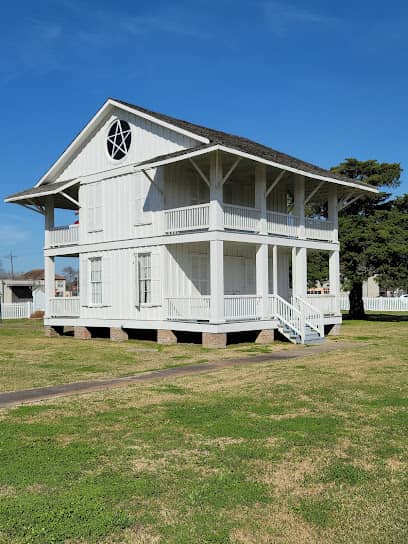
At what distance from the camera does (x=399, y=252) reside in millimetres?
29141

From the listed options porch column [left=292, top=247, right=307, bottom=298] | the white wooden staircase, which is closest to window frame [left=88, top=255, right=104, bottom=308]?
the white wooden staircase

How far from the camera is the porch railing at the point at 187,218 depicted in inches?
762

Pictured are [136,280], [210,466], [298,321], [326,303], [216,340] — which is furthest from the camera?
[326,303]

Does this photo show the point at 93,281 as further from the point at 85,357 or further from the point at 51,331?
the point at 85,357

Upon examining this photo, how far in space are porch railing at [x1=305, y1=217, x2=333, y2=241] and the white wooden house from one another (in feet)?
0.17

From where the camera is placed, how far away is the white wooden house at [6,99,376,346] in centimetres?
1928

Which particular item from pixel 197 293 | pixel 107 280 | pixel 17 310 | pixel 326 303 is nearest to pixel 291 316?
pixel 326 303

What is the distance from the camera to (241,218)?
19.8m

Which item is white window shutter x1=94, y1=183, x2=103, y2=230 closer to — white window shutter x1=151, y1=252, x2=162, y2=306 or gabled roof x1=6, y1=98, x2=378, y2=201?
gabled roof x1=6, y1=98, x2=378, y2=201

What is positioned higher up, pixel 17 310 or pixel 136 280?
pixel 136 280

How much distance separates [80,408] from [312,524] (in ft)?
16.7

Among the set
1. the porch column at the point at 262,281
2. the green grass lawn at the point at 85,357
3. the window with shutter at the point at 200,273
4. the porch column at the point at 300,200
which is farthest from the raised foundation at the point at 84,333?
the porch column at the point at 300,200

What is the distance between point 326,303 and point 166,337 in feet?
22.3

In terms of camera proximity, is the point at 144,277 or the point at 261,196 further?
the point at 144,277
